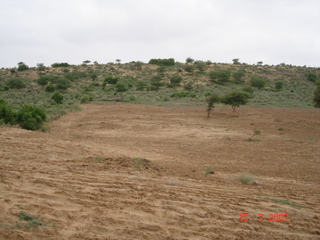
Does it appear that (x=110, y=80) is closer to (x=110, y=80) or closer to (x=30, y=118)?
(x=110, y=80)

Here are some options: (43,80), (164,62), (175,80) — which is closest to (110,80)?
(43,80)

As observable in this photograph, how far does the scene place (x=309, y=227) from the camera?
447 centimetres

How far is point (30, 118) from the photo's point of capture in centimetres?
1603

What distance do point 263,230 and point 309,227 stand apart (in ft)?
3.09

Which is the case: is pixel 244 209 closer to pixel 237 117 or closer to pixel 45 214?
pixel 45 214

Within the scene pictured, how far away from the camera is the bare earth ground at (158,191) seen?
4.03m

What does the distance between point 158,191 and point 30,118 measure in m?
13.6

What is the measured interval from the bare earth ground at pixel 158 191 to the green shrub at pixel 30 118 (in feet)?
17.0

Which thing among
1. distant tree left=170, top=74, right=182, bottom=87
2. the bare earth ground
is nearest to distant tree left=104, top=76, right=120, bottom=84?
distant tree left=170, top=74, right=182, bottom=87

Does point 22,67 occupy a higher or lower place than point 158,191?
higher

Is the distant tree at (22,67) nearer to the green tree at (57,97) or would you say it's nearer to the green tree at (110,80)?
the green tree at (110,80)

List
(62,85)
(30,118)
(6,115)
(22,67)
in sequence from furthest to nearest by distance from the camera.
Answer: (22,67), (62,85), (30,118), (6,115)
